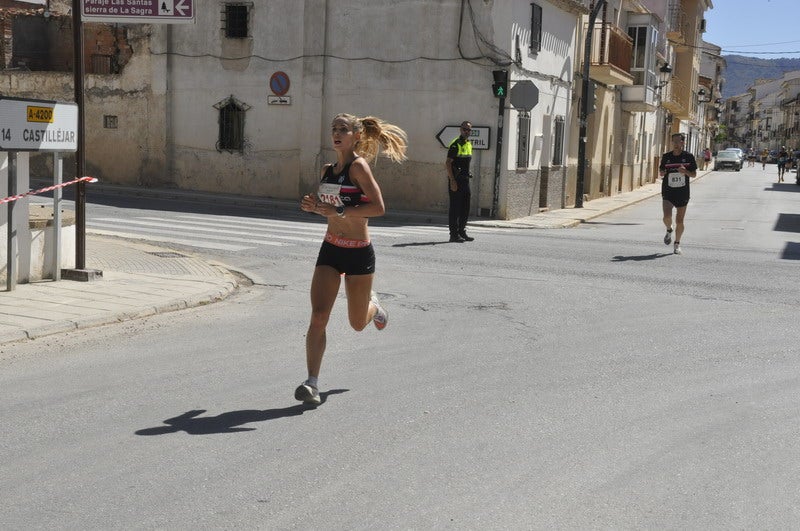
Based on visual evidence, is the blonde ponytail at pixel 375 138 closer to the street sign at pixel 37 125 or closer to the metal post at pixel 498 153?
the street sign at pixel 37 125

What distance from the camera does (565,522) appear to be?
4117mm

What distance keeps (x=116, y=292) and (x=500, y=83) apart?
1313cm

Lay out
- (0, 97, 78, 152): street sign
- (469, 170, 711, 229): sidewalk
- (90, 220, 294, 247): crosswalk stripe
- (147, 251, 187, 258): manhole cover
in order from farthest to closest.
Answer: (469, 170, 711, 229): sidewalk → (90, 220, 294, 247): crosswalk stripe → (147, 251, 187, 258): manhole cover → (0, 97, 78, 152): street sign

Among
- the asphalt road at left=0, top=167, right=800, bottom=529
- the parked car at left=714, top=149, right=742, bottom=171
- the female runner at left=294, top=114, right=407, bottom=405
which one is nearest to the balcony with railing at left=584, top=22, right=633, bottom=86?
the asphalt road at left=0, top=167, right=800, bottom=529

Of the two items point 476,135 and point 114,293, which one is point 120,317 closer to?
point 114,293

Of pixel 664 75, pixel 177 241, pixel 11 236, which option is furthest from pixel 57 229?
pixel 664 75

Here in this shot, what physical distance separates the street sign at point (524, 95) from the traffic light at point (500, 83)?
0.46m

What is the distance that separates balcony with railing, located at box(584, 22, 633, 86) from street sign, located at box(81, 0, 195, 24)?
64.2ft

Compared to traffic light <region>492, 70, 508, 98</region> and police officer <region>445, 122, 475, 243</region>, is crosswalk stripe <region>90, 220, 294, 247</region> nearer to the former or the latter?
police officer <region>445, 122, 475, 243</region>

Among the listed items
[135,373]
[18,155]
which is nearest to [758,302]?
[135,373]

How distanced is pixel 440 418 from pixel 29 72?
23.1 m

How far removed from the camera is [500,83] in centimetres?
2106

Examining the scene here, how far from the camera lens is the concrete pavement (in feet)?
26.4

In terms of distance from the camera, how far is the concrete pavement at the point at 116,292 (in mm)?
8055
